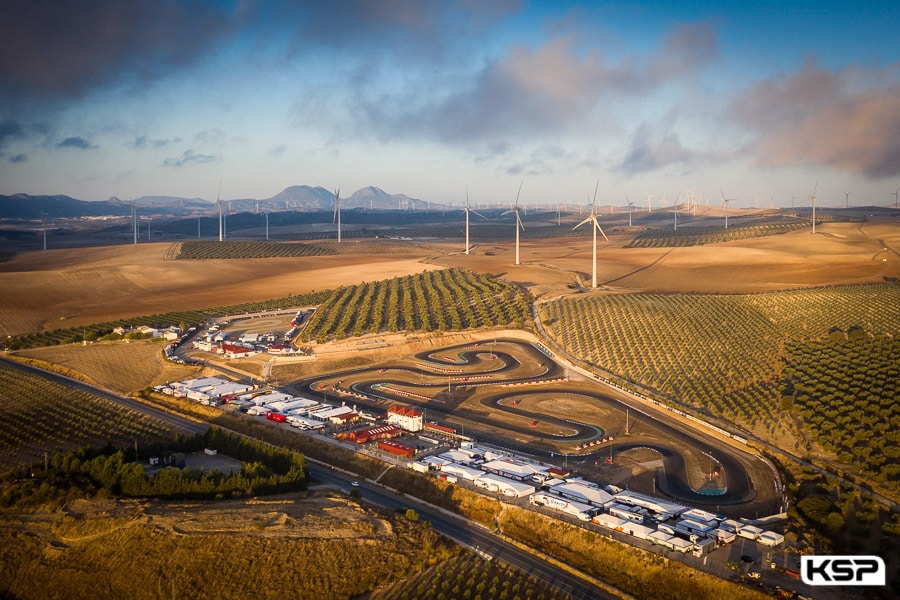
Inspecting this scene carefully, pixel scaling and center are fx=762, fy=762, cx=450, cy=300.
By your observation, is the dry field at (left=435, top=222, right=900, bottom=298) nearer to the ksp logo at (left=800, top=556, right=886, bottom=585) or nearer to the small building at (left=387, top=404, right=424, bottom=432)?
the small building at (left=387, top=404, right=424, bottom=432)

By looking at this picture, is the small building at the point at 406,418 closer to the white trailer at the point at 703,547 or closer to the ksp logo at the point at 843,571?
the white trailer at the point at 703,547

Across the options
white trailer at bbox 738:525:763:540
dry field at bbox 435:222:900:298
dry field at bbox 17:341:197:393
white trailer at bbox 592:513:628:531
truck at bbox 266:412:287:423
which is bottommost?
white trailer at bbox 592:513:628:531

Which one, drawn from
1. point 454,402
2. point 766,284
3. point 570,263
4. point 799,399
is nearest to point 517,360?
point 454,402

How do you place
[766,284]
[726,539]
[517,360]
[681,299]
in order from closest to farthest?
[726,539]
[517,360]
[681,299]
[766,284]

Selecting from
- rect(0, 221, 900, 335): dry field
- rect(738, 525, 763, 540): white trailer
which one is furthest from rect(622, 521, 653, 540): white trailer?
rect(0, 221, 900, 335): dry field

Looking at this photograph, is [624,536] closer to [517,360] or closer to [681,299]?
[517,360]

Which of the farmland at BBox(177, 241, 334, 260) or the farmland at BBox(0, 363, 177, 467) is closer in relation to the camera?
the farmland at BBox(0, 363, 177, 467)
